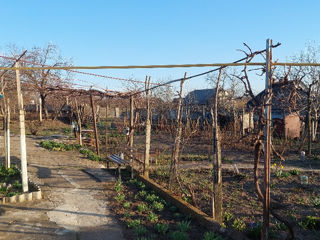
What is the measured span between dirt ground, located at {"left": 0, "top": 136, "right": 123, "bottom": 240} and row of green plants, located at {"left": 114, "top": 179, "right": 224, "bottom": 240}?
328 millimetres

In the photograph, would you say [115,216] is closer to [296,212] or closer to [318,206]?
[296,212]

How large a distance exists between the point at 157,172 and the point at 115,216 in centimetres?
280

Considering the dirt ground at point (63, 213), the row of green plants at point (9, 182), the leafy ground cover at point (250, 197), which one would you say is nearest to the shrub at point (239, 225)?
the leafy ground cover at point (250, 197)

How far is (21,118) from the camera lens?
5.97 meters

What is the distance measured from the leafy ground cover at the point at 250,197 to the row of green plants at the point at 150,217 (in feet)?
1.63

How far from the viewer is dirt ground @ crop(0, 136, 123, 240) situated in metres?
4.36

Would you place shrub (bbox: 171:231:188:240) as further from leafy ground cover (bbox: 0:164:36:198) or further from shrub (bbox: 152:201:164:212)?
leafy ground cover (bbox: 0:164:36:198)

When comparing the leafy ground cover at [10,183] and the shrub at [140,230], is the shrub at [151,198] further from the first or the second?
the leafy ground cover at [10,183]

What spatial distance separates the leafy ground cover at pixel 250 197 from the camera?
4.57 meters

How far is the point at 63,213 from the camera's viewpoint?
5211 mm

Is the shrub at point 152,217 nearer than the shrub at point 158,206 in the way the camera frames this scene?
Yes

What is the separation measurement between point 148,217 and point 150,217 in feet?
0.18

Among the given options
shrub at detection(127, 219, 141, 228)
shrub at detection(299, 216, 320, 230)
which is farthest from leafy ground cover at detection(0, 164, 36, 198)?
shrub at detection(299, 216, 320, 230)

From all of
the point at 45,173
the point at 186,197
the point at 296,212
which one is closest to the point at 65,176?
the point at 45,173
